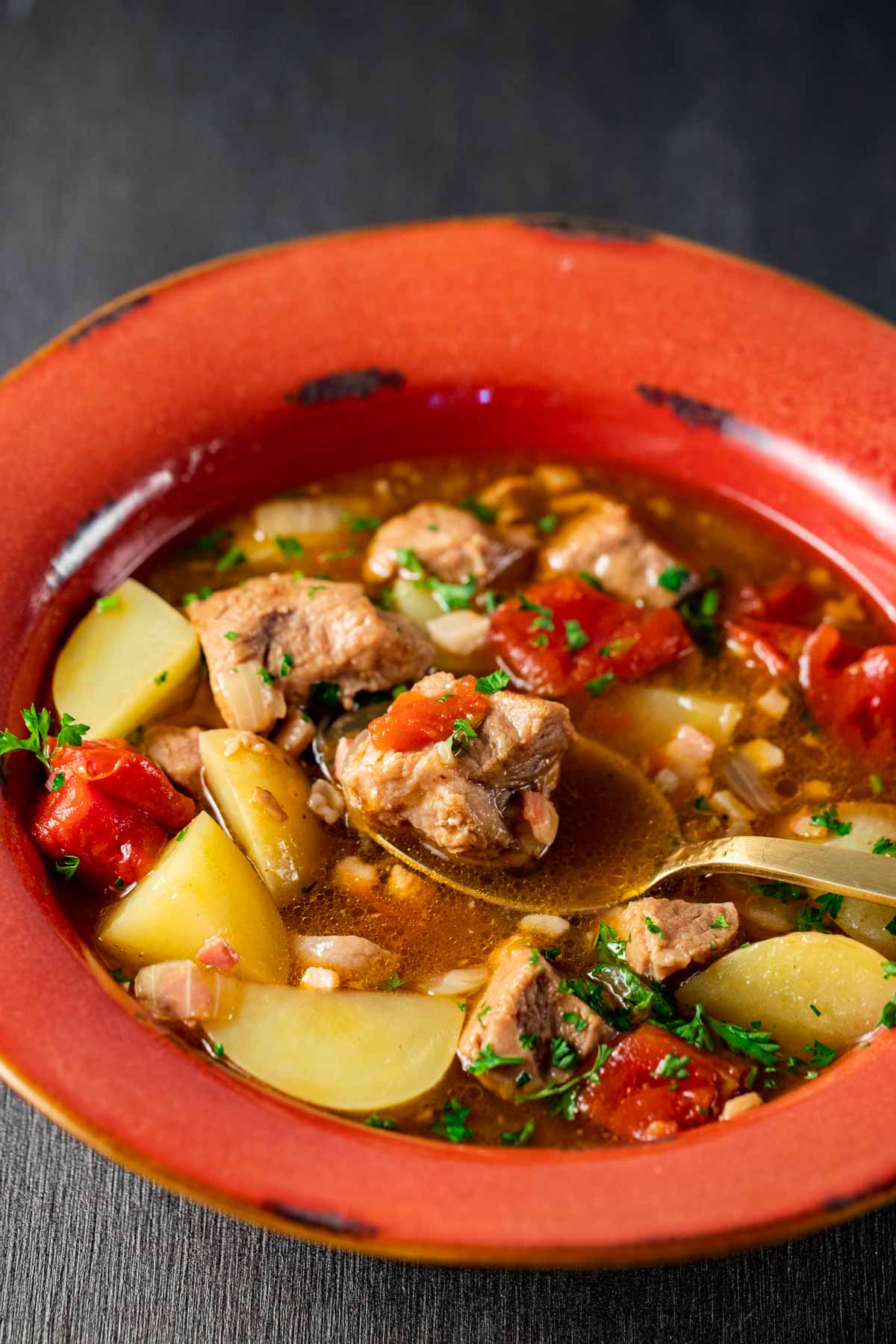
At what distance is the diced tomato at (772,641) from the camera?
451 cm

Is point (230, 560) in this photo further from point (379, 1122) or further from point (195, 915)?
point (379, 1122)

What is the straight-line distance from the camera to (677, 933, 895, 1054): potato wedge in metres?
3.54

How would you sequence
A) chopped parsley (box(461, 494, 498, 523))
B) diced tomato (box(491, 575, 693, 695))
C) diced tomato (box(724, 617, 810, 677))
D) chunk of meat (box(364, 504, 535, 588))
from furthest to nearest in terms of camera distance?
chopped parsley (box(461, 494, 498, 523)) → chunk of meat (box(364, 504, 535, 588)) → diced tomato (box(724, 617, 810, 677)) → diced tomato (box(491, 575, 693, 695))

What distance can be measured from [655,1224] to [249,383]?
10.1 ft

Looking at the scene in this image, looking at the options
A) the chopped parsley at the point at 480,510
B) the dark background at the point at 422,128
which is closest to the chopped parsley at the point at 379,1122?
the chopped parsley at the point at 480,510

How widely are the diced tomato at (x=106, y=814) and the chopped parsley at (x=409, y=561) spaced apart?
1194mm

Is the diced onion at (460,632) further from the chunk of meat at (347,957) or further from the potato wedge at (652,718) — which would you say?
the chunk of meat at (347,957)

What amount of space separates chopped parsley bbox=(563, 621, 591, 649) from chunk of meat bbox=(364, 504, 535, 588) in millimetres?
374

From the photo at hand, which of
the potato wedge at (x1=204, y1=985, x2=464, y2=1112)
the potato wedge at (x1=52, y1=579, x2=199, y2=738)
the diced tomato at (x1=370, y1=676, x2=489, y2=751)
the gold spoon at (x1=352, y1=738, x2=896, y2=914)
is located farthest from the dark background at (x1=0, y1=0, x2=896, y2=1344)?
the potato wedge at (x1=204, y1=985, x2=464, y2=1112)

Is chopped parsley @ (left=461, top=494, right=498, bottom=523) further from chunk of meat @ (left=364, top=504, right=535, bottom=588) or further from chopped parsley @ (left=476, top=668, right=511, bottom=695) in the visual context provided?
chopped parsley @ (left=476, top=668, right=511, bottom=695)

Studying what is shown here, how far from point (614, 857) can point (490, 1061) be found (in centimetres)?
78

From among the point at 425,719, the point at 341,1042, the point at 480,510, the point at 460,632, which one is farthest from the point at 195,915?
the point at 480,510

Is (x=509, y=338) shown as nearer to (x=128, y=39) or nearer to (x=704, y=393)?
(x=704, y=393)

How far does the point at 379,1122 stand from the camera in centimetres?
332
